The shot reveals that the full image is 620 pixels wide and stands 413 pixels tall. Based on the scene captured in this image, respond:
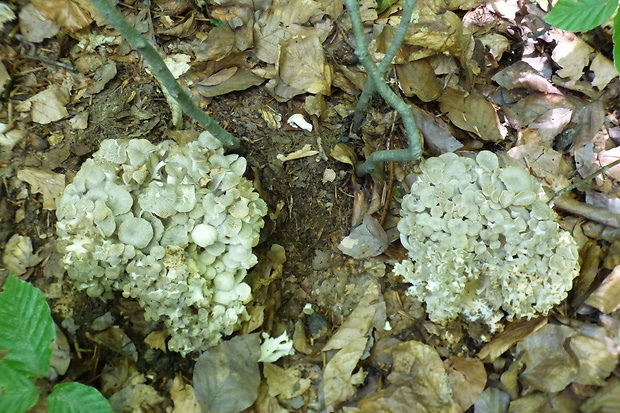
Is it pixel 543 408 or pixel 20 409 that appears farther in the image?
pixel 543 408

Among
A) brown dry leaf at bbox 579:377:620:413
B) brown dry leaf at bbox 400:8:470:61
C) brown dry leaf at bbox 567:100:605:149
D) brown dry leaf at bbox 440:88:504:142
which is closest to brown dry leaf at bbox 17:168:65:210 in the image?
brown dry leaf at bbox 400:8:470:61

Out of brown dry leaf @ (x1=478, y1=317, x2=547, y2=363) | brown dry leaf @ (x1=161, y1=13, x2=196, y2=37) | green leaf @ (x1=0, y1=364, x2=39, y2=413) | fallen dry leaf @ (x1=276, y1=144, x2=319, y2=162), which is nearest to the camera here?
green leaf @ (x1=0, y1=364, x2=39, y2=413)

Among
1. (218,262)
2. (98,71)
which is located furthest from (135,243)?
(98,71)

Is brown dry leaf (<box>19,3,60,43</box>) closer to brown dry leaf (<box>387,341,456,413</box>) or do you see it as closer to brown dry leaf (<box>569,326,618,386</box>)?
brown dry leaf (<box>387,341,456,413</box>)

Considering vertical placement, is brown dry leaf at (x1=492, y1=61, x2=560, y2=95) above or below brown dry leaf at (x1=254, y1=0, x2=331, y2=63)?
below

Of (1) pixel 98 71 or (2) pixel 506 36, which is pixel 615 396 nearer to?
(2) pixel 506 36

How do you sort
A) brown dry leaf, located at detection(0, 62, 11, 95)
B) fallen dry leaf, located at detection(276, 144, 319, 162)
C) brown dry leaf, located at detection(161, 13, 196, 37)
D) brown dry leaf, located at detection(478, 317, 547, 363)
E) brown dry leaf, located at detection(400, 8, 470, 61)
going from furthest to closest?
brown dry leaf, located at detection(400, 8, 470, 61) < brown dry leaf, located at detection(161, 13, 196, 37) < fallen dry leaf, located at detection(276, 144, 319, 162) < brown dry leaf, located at detection(0, 62, 11, 95) < brown dry leaf, located at detection(478, 317, 547, 363)

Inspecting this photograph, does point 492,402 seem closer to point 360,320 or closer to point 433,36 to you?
point 360,320
